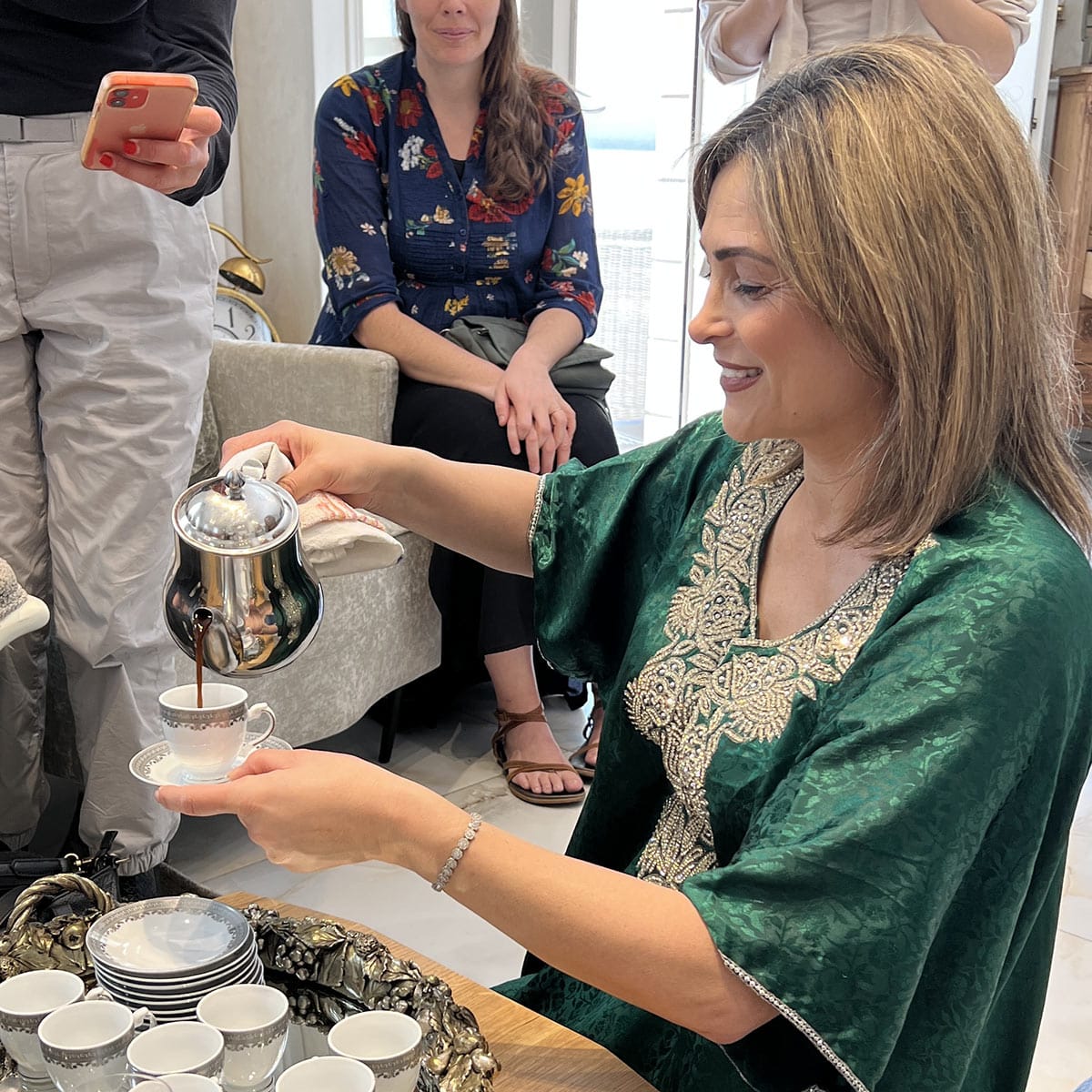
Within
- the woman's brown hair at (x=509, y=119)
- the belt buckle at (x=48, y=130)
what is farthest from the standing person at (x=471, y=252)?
the belt buckle at (x=48, y=130)

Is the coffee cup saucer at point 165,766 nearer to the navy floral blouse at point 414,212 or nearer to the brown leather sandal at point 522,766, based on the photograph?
the brown leather sandal at point 522,766

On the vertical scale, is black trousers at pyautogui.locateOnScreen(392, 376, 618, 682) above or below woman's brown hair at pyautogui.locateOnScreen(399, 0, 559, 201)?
below

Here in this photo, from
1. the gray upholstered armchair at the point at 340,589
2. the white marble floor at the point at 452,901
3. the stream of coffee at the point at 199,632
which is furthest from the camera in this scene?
the gray upholstered armchair at the point at 340,589

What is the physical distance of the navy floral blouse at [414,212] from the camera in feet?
8.71

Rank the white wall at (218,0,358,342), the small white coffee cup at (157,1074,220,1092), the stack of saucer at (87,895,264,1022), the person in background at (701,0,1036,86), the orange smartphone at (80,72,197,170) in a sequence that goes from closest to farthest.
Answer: the small white coffee cup at (157,1074,220,1092), the stack of saucer at (87,895,264,1022), the orange smartphone at (80,72,197,170), the person in background at (701,0,1036,86), the white wall at (218,0,358,342)

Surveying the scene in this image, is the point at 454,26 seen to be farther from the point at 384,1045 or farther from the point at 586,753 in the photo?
the point at 384,1045

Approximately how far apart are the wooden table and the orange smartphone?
2.88 ft

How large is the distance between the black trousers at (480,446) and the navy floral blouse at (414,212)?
197 millimetres

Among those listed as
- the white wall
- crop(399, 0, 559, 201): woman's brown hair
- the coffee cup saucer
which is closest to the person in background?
crop(399, 0, 559, 201): woman's brown hair

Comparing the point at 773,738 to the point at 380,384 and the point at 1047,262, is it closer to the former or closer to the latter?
the point at 1047,262

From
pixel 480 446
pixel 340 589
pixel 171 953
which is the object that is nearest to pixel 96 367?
pixel 340 589

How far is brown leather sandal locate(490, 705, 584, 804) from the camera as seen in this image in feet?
8.20

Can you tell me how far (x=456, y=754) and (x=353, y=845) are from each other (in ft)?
5.95

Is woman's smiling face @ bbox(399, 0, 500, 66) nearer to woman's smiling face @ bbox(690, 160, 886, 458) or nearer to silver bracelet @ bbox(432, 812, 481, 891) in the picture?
woman's smiling face @ bbox(690, 160, 886, 458)
